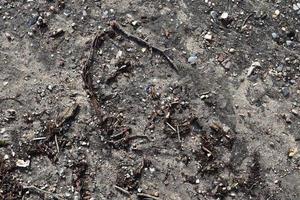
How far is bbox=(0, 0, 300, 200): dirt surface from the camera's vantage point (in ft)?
14.3

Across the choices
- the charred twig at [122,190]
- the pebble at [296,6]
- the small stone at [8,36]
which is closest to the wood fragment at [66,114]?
the charred twig at [122,190]

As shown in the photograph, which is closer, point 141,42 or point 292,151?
point 292,151

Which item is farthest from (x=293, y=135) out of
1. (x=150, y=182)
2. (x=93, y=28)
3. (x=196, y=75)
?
(x=93, y=28)

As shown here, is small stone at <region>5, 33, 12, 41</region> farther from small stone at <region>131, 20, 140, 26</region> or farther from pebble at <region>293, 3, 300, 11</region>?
pebble at <region>293, 3, 300, 11</region>

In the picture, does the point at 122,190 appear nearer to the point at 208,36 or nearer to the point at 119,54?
the point at 119,54

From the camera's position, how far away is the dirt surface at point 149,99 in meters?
4.37

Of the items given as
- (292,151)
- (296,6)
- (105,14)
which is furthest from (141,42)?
(292,151)

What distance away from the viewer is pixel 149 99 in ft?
14.8

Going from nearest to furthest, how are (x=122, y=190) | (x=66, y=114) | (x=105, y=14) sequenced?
1. (x=122, y=190)
2. (x=66, y=114)
3. (x=105, y=14)

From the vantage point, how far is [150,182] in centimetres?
436

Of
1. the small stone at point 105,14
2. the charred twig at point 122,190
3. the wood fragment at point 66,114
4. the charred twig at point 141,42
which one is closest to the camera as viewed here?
the charred twig at point 122,190

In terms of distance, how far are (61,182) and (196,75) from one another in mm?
1429

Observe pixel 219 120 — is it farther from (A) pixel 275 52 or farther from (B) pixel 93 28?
(B) pixel 93 28

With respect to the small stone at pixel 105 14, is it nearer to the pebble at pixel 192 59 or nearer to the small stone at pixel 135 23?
the small stone at pixel 135 23
